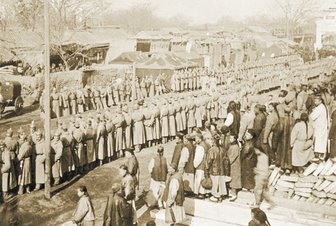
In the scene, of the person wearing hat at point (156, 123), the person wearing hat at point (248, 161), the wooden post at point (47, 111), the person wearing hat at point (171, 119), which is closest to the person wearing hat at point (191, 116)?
the person wearing hat at point (171, 119)

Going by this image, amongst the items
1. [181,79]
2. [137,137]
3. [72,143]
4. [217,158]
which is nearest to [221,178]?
[217,158]

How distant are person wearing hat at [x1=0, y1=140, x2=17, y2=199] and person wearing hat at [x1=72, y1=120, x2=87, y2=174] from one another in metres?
2.03

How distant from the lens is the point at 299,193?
411 inches

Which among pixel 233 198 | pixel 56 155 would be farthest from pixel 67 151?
pixel 233 198

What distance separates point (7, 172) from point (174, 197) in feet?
13.7

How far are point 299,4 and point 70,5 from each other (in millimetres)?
48569

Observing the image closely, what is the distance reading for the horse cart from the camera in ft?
66.9

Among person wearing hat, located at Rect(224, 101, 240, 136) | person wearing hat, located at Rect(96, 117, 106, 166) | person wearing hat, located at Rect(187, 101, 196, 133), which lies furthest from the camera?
person wearing hat, located at Rect(187, 101, 196, 133)

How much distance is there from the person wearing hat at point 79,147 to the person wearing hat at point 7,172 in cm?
203

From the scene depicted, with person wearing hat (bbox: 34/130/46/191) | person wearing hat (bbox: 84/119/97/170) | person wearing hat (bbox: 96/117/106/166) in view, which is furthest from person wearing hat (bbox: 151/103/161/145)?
person wearing hat (bbox: 34/130/46/191)

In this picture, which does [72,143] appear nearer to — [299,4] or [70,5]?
[70,5]

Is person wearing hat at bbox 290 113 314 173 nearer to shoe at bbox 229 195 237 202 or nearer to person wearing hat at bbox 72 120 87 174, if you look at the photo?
shoe at bbox 229 195 237 202

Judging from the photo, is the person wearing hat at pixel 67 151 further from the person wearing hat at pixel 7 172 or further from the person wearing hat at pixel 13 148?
the person wearing hat at pixel 7 172

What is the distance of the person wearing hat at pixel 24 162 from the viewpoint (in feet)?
35.9
